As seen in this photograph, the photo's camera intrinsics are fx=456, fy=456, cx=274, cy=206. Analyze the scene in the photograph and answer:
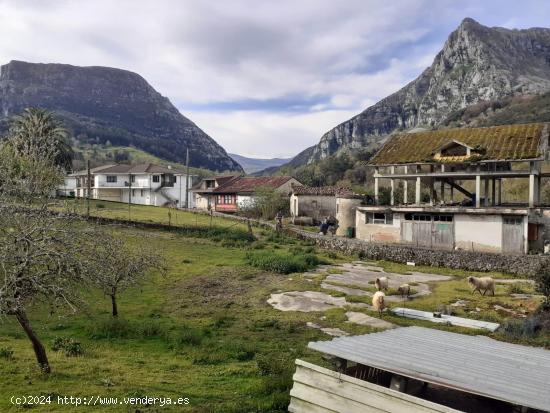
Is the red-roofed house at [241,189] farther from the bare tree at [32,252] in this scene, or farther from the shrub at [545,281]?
the bare tree at [32,252]

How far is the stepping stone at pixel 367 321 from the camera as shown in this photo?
62.6ft

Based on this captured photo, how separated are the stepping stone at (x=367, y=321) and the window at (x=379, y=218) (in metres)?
22.1

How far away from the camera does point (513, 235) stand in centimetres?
3478

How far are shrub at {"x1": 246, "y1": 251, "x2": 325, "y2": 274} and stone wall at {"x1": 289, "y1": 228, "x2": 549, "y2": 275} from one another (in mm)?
5976

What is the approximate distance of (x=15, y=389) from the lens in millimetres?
11156

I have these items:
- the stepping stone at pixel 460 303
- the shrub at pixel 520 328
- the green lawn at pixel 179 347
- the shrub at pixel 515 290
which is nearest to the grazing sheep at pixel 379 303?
the green lawn at pixel 179 347

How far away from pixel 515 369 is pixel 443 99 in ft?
682

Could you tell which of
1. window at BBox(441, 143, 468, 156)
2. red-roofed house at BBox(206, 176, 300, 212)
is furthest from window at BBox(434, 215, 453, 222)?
red-roofed house at BBox(206, 176, 300, 212)

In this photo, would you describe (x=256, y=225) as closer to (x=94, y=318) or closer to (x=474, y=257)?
(x=474, y=257)

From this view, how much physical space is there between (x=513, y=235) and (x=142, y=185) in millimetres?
65369

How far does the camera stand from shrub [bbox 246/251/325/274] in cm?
3084

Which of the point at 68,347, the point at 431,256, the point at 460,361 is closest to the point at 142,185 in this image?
the point at 431,256

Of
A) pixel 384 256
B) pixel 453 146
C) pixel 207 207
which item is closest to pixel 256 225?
pixel 384 256

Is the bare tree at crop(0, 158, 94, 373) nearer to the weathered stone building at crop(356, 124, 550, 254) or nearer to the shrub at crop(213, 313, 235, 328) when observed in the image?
the shrub at crop(213, 313, 235, 328)
